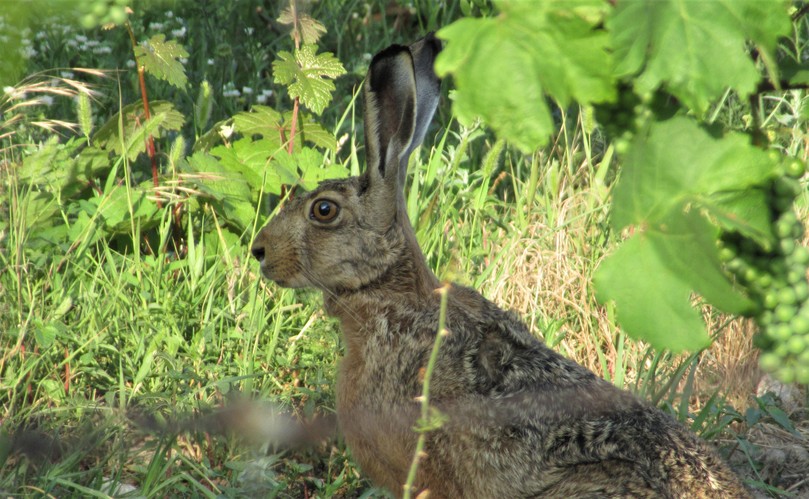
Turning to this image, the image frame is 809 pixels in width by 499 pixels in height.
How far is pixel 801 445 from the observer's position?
4.64m

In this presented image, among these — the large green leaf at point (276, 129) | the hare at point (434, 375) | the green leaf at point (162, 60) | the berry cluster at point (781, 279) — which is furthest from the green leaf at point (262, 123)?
the berry cluster at point (781, 279)

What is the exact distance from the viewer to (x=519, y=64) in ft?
5.25

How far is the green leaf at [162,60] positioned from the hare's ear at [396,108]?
1515 mm

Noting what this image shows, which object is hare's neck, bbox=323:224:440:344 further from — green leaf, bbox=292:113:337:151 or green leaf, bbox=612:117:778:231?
green leaf, bbox=612:117:778:231

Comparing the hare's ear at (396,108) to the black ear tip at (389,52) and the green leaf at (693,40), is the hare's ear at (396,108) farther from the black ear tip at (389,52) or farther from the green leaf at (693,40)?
the green leaf at (693,40)

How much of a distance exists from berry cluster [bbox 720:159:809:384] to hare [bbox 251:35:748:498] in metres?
1.47

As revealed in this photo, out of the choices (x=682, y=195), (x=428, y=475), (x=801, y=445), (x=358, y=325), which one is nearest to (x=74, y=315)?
(x=358, y=325)

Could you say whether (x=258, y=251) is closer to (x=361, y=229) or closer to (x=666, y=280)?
(x=361, y=229)

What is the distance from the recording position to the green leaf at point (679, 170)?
5.58 ft

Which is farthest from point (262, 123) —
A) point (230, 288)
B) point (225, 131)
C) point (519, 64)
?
point (519, 64)

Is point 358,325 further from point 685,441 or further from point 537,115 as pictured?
point 537,115

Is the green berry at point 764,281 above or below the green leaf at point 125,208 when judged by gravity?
above

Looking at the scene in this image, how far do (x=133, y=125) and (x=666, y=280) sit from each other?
426 cm

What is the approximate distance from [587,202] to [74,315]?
2633mm
